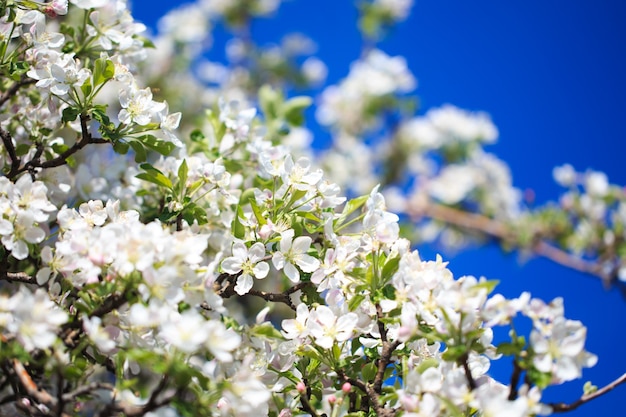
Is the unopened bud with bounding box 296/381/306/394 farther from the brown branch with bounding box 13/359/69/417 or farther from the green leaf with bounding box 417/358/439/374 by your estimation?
the brown branch with bounding box 13/359/69/417

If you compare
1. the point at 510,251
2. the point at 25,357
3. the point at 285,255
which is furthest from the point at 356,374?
the point at 510,251

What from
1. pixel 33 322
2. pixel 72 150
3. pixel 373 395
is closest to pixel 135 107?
pixel 72 150

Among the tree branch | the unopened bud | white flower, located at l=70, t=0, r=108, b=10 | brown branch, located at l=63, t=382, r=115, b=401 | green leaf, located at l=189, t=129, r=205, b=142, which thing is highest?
white flower, located at l=70, t=0, r=108, b=10

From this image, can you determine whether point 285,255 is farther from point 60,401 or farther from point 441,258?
point 60,401

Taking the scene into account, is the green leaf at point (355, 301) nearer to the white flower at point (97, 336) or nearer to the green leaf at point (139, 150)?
the white flower at point (97, 336)

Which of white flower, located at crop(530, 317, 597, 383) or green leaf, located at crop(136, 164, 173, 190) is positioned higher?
green leaf, located at crop(136, 164, 173, 190)

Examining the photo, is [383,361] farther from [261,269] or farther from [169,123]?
[169,123]

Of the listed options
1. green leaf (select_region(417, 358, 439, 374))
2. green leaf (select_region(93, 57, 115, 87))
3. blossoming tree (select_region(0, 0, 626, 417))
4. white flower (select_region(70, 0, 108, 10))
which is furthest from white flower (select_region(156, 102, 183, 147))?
green leaf (select_region(417, 358, 439, 374))
